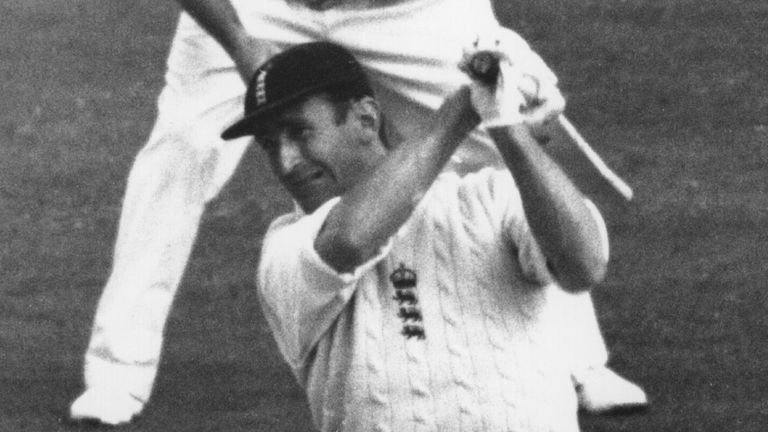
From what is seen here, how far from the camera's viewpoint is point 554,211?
359 centimetres

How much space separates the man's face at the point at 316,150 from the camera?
3920mm

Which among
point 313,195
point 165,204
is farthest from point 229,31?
point 313,195

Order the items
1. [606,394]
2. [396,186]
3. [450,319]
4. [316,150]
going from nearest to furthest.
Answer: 1. [396,186]
2. [450,319]
3. [316,150]
4. [606,394]

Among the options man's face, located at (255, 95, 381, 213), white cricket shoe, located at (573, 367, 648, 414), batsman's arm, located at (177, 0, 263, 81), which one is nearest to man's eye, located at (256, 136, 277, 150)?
man's face, located at (255, 95, 381, 213)

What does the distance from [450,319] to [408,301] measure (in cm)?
7

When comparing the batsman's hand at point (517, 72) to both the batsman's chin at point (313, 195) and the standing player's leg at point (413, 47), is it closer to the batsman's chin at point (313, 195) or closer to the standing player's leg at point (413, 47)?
the batsman's chin at point (313, 195)

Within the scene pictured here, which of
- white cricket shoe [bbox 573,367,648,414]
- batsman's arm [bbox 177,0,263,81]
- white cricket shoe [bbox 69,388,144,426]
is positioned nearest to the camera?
batsman's arm [bbox 177,0,263,81]

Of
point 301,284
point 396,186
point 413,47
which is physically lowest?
point 413,47

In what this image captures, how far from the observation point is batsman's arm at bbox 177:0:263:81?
5.09m

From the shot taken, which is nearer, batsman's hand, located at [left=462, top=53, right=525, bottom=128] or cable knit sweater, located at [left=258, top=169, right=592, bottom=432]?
batsman's hand, located at [left=462, top=53, right=525, bottom=128]

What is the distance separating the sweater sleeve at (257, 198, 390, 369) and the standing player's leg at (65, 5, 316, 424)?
203cm

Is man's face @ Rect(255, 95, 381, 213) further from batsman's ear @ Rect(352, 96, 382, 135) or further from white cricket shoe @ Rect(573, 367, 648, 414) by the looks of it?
white cricket shoe @ Rect(573, 367, 648, 414)

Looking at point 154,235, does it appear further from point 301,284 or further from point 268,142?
point 301,284

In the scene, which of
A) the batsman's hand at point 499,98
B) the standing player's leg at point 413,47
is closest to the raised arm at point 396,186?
the batsman's hand at point 499,98
